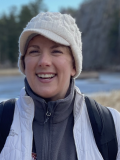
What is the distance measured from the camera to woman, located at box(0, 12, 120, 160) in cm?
132

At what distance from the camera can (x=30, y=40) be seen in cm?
143

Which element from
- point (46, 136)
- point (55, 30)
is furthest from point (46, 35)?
point (46, 136)

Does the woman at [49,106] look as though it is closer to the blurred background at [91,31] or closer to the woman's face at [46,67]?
the woman's face at [46,67]

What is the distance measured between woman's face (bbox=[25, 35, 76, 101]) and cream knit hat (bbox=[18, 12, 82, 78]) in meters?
0.05

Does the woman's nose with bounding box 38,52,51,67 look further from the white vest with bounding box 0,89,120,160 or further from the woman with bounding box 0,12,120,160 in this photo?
the white vest with bounding box 0,89,120,160

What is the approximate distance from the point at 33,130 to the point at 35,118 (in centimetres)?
7

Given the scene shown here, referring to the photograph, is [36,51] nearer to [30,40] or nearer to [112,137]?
[30,40]

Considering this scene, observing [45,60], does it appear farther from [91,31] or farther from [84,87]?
[91,31]

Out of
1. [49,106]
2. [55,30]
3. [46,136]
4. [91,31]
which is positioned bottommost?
[46,136]

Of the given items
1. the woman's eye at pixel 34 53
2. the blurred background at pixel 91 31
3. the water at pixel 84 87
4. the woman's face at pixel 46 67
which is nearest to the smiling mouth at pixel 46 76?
the woman's face at pixel 46 67

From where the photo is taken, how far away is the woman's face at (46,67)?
4.49 ft

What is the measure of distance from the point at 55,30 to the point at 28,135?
63cm

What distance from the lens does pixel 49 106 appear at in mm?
1362

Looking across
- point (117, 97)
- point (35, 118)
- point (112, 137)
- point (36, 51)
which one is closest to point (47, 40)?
point (36, 51)
